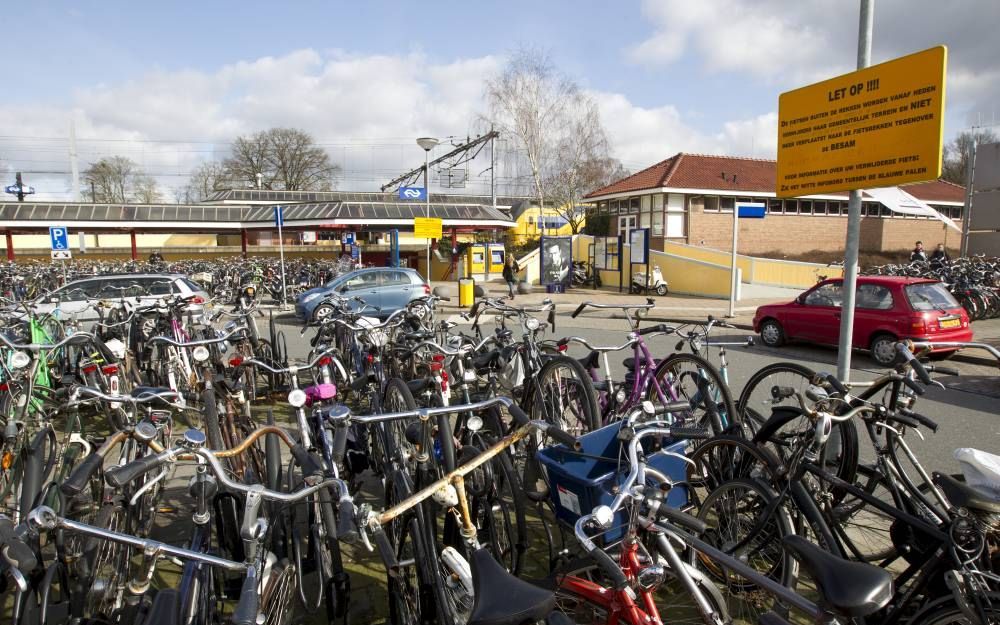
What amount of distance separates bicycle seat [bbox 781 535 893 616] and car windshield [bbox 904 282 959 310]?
9.18m

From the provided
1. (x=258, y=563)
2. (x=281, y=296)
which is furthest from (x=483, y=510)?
(x=281, y=296)

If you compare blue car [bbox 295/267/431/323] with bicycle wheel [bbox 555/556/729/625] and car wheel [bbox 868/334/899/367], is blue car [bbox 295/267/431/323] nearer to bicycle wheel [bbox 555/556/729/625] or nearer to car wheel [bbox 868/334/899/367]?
car wheel [bbox 868/334/899/367]

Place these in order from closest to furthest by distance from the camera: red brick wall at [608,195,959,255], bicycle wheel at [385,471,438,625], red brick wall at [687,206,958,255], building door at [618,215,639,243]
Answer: bicycle wheel at [385,471,438,625] → red brick wall at [608,195,959,255] → red brick wall at [687,206,958,255] → building door at [618,215,639,243]

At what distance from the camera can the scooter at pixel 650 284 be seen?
846 inches

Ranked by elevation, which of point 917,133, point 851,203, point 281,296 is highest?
point 917,133

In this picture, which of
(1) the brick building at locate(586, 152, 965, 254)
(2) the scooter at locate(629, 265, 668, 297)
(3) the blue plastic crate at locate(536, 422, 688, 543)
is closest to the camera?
(3) the blue plastic crate at locate(536, 422, 688, 543)

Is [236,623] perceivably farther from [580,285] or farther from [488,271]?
[488,271]

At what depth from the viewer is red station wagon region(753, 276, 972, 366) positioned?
29.6 feet

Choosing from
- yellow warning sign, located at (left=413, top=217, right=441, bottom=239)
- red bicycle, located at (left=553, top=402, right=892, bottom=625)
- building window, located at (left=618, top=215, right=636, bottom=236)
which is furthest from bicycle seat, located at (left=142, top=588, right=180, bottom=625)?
building window, located at (left=618, top=215, right=636, bottom=236)

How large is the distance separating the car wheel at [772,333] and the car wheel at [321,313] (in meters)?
7.94

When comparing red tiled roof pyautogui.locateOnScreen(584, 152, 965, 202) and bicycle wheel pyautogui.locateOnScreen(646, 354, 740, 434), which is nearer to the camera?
bicycle wheel pyautogui.locateOnScreen(646, 354, 740, 434)

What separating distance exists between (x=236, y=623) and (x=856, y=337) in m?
10.2

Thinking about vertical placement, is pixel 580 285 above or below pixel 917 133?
below

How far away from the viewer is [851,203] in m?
4.57
